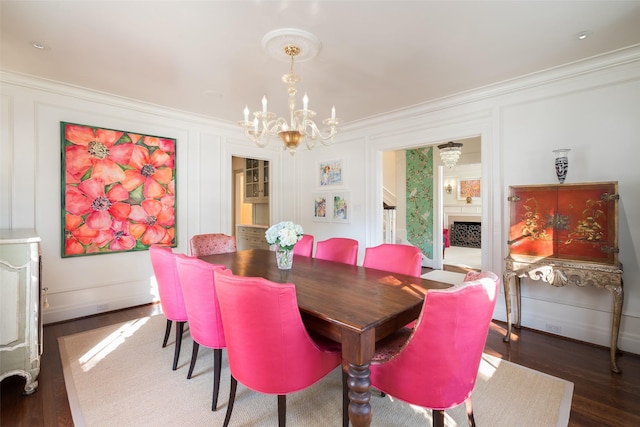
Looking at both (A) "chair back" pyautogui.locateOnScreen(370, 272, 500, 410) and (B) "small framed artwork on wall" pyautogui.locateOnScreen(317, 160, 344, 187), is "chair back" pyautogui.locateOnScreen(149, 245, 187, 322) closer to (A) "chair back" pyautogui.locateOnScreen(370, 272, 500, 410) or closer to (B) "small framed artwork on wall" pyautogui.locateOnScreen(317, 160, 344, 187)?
(A) "chair back" pyautogui.locateOnScreen(370, 272, 500, 410)

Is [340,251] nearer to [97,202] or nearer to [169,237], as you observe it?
[169,237]

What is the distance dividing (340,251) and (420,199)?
3818mm

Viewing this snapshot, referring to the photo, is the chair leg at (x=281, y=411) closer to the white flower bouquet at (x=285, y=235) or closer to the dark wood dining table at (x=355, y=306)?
the dark wood dining table at (x=355, y=306)

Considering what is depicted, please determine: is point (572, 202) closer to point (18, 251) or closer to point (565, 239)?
point (565, 239)

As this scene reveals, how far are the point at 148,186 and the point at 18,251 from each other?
6.31ft

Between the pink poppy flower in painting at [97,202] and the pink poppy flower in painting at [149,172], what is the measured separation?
183 millimetres

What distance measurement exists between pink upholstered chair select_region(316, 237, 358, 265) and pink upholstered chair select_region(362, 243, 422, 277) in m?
0.26

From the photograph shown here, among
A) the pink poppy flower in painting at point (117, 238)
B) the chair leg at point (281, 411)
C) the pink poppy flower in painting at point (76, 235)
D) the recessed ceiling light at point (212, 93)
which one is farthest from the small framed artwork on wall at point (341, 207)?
the chair leg at point (281, 411)

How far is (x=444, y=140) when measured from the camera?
12.2ft

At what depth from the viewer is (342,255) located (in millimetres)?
2947

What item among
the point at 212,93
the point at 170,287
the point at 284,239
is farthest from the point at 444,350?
the point at 212,93

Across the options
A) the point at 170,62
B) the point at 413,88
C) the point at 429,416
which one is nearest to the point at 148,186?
the point at 170,62

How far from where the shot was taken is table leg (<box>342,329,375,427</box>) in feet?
4.40

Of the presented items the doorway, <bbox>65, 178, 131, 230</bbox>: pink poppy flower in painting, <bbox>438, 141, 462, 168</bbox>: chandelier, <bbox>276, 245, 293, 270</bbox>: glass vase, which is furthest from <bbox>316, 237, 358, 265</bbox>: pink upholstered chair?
<bbox>438, 141, 462, 168</bbox>: chandelier
